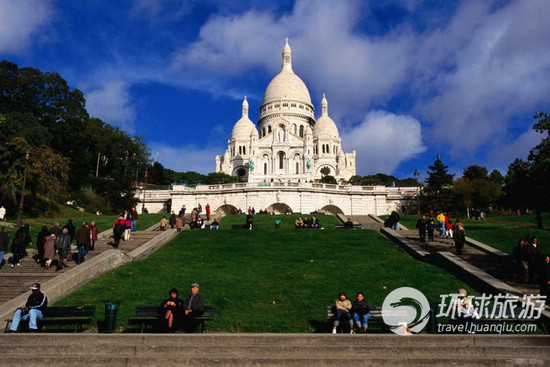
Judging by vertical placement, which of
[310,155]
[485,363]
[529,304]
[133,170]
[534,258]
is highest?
[310,155]

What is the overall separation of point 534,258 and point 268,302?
7.17 meters

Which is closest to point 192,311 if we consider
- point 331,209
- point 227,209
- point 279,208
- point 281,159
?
point 279,208

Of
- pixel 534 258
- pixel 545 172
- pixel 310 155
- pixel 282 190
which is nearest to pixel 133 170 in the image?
pixel 282 190

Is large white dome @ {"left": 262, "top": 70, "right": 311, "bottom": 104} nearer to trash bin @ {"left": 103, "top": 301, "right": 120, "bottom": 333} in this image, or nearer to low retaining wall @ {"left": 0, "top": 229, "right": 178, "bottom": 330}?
low retaining wall @ {"left": 0, "top": 229, "right": 178, "bottom": 330}

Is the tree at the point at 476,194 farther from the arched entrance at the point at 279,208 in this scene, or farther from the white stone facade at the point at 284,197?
the arched entrance at the point at 279,208

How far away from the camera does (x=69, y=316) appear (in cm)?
890

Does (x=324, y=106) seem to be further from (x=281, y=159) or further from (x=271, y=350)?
(x=271, y=350)

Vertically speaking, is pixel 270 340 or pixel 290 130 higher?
pixel 290 130

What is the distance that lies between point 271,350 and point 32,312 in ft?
15.7

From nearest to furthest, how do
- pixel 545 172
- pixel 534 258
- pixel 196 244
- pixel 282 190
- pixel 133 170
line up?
pixel 534 258 < pixel 196 244 < pixel 545 172 < pixel 282 190 < pixel 133 170

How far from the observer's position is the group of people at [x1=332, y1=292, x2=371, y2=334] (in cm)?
902

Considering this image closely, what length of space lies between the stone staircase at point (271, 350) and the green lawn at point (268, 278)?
117 cm

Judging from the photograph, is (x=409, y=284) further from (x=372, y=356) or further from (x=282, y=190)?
(x=282, y=190)

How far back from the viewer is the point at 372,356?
25.5ft
